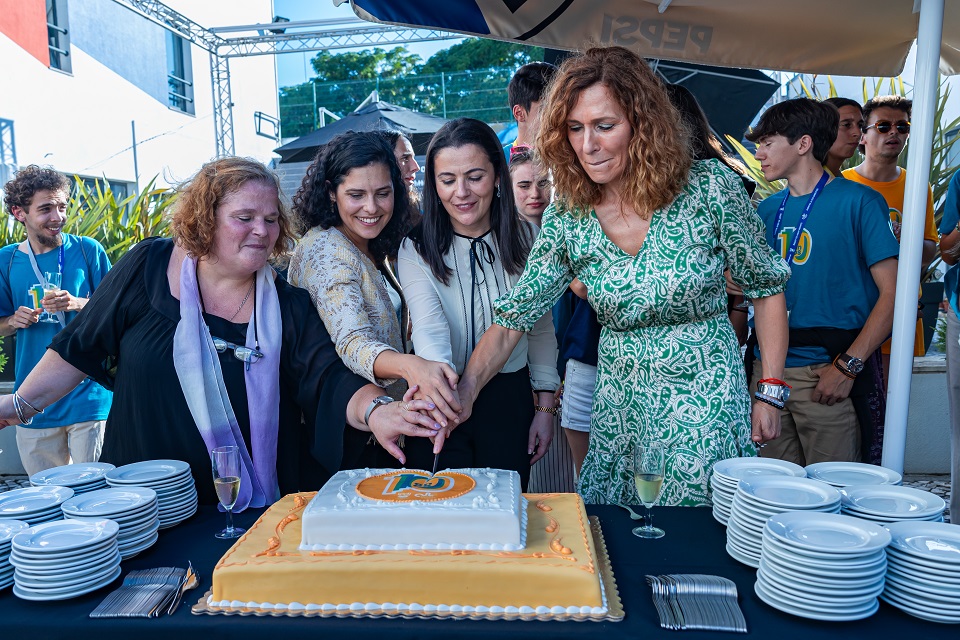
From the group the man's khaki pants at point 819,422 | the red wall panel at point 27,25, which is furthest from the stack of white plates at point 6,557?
the red wall panel at point 27,25

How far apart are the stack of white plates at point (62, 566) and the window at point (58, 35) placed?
1274 cm

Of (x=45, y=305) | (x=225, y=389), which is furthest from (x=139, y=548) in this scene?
(x=45, y=305)

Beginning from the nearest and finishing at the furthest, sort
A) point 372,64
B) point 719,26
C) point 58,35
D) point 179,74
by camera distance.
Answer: point 719,26 → point 58,35 → point 179,74 → point 372,64

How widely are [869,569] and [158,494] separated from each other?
1631 millimetres

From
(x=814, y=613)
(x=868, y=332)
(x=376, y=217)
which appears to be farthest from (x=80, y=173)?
(x=814, y=613)

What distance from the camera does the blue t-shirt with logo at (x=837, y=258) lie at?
10.1 feet

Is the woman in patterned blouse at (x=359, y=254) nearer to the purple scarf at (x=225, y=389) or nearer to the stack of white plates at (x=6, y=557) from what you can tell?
the purple scarf at (x=225, y=389)

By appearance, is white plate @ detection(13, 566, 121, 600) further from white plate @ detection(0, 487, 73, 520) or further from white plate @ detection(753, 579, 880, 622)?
white plate @ detection(753, 579, 880, 622)

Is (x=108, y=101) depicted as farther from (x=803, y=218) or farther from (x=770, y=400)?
(x=770, y=400)

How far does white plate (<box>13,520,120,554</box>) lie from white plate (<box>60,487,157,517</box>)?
0.05 meters

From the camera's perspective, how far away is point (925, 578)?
4.44 feet

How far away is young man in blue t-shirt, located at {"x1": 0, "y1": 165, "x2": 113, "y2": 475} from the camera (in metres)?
4.09

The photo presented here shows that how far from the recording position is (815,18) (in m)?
3.25

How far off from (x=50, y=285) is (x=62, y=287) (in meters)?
0.07
